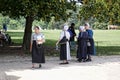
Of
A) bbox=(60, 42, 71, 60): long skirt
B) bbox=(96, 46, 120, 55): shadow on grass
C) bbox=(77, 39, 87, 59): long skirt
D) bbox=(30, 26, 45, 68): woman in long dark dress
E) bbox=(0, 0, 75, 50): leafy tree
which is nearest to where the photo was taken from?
bbox=(30, 26, 45, 68): woman in long dark dress

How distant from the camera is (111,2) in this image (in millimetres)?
25797

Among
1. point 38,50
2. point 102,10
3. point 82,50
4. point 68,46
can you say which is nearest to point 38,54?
point 38,50

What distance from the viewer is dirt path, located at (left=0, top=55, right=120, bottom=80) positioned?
1488 centimetres

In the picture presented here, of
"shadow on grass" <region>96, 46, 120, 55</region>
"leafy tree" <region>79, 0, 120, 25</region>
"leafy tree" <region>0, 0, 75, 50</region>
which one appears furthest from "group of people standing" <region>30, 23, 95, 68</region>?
"shadow on grass" <region>96, 46, 120, 55</region>

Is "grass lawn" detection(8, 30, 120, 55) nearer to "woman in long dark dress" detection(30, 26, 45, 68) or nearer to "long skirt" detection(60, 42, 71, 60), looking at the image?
"long skirt" detection(60, 42, 71, 60)

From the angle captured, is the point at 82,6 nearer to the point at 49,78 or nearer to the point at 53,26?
the point at 49,78

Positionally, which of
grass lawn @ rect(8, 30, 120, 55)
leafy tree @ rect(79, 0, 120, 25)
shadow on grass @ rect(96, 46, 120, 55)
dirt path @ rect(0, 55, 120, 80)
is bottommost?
dirt path @ rect(0, 55, 120, 80)

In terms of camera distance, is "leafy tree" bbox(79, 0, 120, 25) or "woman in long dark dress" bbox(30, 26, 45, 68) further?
"leafy tree" bbox(79, 0, 120, 25)

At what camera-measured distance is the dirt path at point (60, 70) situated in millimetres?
14875

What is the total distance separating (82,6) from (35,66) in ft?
29.6

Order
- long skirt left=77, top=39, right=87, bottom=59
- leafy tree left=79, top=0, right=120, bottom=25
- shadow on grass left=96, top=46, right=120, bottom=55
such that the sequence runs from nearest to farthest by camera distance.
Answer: long skirt left=77, top=39, right=87, bottom=59 < leafy tree left=79, top=0, right=120, bottom=25 < shadow on grass left=96, top=46, right=120, bottom=55

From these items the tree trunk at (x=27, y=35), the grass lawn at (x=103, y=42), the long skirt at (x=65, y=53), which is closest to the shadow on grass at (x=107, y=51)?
the grass lawn at (x=103, y=42)

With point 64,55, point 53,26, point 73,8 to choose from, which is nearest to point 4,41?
point 73,8

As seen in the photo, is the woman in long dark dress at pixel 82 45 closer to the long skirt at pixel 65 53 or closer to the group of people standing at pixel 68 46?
the group of people standing at pixel 68 46
